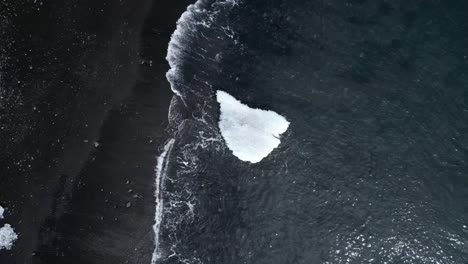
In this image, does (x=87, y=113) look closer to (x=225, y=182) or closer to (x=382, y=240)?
(x=225, y=182)

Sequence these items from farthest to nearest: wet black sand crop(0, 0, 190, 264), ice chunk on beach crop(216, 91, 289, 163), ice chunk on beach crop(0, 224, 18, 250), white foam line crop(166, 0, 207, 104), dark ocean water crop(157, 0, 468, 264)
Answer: white foam line crop(166, 0, 207, 104) → ice chunk on beach crop(216, 91, 289, 163) → dark ocean water crop(157, 0, 468, 264) → wet black sand crop(0, 0, 190, 264) → ice chunk on beach crop(0, 224, 18, 250)

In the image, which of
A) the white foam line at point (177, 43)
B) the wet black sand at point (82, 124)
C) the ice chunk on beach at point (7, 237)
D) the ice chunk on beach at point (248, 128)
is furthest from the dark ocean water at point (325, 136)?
the ice chunk on beach at point (7, 237)

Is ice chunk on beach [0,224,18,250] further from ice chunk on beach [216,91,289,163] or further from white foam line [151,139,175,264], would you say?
ice chunk on beach [216,91,289,163]

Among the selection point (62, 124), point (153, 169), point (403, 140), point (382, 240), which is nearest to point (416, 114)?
point (403, 140)

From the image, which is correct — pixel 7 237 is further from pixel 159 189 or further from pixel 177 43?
pixel 177 43

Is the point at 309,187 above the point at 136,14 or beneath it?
beneath

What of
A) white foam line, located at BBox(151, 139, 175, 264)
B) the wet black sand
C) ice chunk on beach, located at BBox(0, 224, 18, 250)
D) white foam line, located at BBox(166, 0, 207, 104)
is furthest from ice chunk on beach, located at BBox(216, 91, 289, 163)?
ice chunk on beach, located at BBox(0, 224, 18, 250)

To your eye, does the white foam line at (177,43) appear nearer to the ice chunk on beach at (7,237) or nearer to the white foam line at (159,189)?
the white foam line at (159,189)
